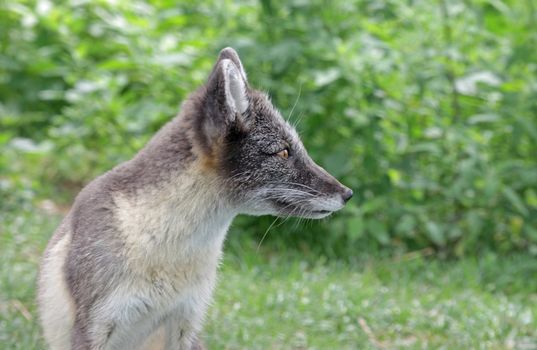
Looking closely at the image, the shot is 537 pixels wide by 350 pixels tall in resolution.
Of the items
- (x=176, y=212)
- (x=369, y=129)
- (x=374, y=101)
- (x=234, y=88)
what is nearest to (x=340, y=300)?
(x=369, y=129)

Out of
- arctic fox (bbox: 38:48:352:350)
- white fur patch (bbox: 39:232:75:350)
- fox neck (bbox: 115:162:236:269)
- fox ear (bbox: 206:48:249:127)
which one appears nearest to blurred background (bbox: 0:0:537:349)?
white fur patch (bbox: 39:232:75:350)

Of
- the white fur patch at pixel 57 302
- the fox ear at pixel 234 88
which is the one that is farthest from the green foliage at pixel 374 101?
the white fur patch at pixel 57 302

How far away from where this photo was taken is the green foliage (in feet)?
26.6

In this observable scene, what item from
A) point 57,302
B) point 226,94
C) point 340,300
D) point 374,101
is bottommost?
point 340,300

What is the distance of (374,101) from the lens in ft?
26.7

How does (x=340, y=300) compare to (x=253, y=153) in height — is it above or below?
below

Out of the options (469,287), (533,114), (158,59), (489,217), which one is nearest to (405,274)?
(469,287)

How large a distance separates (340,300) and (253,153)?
99.5 inches

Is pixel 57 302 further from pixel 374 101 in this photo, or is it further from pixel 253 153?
pixel 374 101

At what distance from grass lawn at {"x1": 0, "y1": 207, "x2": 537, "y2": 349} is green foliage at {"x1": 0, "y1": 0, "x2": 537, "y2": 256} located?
41 centimetres

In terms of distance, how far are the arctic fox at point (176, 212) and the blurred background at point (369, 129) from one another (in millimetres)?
2469

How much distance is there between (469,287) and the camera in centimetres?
780

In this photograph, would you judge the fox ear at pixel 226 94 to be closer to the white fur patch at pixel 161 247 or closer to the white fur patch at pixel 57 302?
the white fur patch at pixel 161 247

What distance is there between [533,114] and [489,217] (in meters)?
1.09
